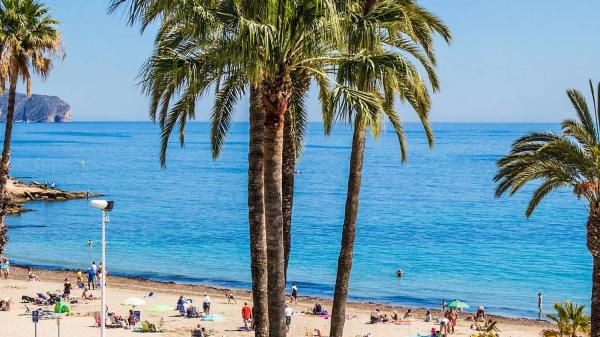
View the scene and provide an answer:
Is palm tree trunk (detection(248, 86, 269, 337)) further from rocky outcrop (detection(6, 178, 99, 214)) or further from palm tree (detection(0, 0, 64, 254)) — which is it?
rocky outcrop (detection(6, 178, 99, 214))

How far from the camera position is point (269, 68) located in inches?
480

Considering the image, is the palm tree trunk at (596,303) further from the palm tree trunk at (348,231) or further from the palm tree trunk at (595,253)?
the palm tree trunk at (348,231)

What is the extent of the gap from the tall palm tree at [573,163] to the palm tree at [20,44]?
1662 cm

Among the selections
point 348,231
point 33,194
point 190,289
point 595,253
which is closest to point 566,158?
point 595,253

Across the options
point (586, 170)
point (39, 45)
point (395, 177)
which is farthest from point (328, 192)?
point (586, 170)

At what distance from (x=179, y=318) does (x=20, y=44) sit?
14223 mm

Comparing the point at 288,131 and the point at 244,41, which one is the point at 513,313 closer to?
the point at 288,131

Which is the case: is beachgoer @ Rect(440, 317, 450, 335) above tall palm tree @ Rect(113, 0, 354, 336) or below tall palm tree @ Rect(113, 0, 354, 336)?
below

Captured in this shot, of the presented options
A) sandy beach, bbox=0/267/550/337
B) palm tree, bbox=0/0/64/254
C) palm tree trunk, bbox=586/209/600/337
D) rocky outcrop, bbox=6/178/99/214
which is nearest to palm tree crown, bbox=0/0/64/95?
palm tree, bbox=0/0/64/254

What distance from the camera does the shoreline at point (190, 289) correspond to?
40.7 meters

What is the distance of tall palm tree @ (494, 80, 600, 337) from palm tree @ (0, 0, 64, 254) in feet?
54.5

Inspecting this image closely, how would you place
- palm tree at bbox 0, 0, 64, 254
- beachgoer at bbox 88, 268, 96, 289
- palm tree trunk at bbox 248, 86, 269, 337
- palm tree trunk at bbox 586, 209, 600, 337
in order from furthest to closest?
1. beachgoer at bbox 88, 268, 96, 289
2. palm tree at bbox 0, 0, 64, 254
3. palm tree trunk at bbox 586, 209, 600, 337
4. palm tree trunk at bbox 248, 86, 269, 337

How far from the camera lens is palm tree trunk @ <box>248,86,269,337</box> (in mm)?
13773

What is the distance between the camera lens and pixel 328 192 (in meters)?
111
